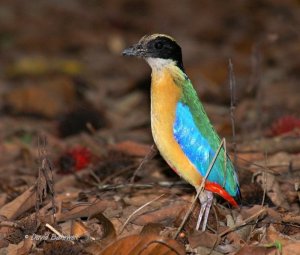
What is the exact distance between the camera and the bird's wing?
491 centimetres

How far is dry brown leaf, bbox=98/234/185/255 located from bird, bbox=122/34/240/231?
1.71ft

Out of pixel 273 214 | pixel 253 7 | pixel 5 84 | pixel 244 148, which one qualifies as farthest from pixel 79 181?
pixel 253 7

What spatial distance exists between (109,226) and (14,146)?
3.43m

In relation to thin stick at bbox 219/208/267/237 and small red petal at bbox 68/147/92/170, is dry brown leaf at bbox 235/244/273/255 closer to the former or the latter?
thin stick at bbox 219/208/267/237

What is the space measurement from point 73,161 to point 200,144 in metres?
1.94

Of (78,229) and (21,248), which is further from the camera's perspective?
(78,229)

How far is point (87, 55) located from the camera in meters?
12.9

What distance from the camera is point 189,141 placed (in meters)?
4.91

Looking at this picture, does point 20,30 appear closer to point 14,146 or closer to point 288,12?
point 288,12

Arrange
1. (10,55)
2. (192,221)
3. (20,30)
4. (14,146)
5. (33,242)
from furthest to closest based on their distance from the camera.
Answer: (20,30)
(10,55)
(14,146)
(192,221)
(33,242)

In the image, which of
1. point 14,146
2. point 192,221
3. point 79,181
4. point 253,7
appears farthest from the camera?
point 253,7

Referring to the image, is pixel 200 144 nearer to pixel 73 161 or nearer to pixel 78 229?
pixel 78 229

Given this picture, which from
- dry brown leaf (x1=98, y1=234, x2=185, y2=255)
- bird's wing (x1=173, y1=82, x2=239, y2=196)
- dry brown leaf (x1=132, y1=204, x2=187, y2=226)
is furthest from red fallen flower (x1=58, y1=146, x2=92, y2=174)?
dry brown leaf (x1=98, y1=234, x2=185, y2=255)

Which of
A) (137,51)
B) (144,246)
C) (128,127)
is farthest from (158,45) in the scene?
(128,127)
